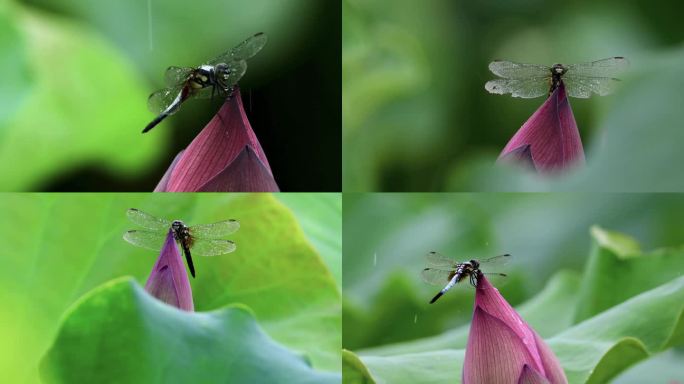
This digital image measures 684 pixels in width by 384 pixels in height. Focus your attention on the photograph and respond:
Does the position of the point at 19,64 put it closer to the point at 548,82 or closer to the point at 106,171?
the point at 106,171

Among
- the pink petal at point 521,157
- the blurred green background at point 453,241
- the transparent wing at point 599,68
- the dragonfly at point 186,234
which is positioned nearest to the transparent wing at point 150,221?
the dragonfly at point 186,234

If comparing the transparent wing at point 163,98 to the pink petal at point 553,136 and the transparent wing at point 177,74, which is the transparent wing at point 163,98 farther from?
the pink petal at point 553,136

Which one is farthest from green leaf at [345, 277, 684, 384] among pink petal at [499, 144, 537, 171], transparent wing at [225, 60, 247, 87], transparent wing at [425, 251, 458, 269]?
transparent wing at [225, 60, 247, 87]

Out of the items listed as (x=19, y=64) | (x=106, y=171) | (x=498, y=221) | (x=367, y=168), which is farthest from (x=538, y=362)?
(x=19, y=64)

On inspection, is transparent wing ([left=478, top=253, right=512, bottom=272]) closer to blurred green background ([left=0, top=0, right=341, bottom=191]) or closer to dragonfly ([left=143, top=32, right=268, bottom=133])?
blurred green background ([left=0, top=0, right=341, bottom=191])

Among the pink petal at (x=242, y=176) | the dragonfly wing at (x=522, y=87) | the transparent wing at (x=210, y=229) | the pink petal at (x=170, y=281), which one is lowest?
the pink petal at (x=170, y=281)

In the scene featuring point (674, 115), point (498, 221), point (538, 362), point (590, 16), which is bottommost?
point (538, 362)
